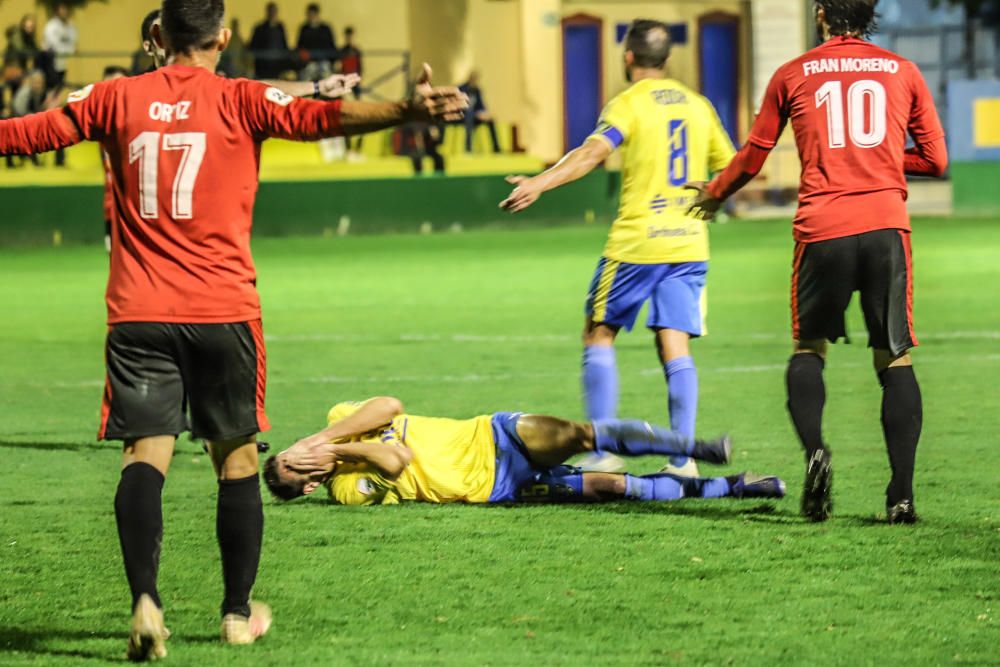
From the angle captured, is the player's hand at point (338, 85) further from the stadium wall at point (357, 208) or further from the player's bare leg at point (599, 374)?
the stadium wall at point (357, 208)

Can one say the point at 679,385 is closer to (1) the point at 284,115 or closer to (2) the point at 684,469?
(2) the point at 684,469

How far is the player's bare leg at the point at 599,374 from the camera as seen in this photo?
7.94 m

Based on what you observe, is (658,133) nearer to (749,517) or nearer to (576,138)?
(749,517)

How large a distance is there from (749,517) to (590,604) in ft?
5.01

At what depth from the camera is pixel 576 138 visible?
1550 inches

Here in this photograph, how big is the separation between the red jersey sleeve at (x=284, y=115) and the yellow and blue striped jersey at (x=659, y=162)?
2989 millimetres

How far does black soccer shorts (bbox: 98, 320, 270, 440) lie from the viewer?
4996 mm

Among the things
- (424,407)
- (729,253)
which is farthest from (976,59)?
(424,407)

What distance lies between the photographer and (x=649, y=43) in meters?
7.78

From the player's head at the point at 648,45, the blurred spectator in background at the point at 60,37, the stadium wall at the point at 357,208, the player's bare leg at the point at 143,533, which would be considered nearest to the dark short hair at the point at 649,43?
the player's head at the point at 648,45

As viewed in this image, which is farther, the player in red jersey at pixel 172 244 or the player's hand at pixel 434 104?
the player in red jersey at pixel 172 244

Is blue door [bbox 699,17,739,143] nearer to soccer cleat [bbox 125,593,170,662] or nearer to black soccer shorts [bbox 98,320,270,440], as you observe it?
black soccer shorts [bbox 98,320,270,440]

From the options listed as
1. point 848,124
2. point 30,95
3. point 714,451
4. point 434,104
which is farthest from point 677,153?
point 30,95

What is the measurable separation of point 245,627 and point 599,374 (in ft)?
Result: 10.1
